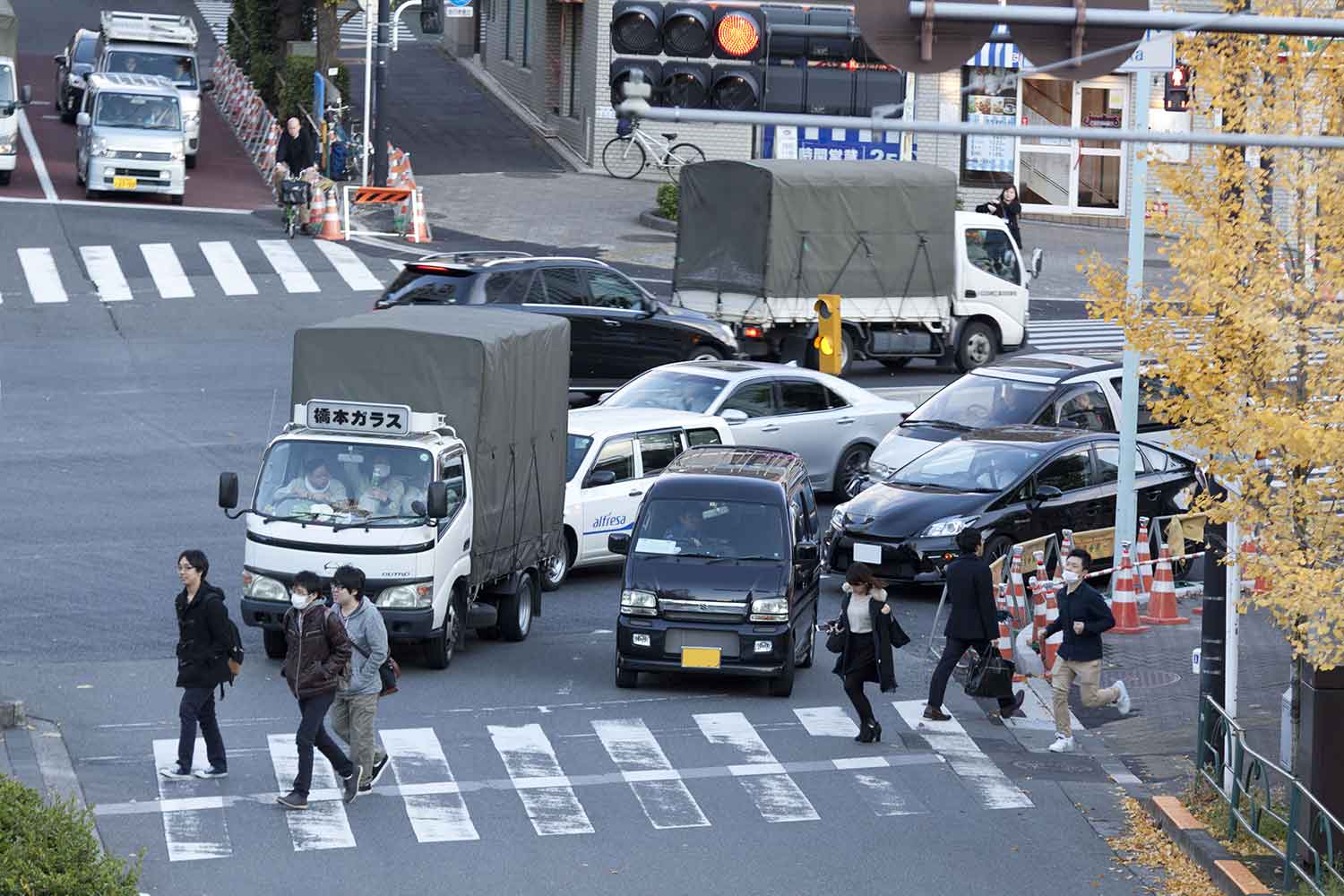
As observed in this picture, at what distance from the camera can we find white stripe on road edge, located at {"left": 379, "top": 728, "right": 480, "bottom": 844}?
43.1ft

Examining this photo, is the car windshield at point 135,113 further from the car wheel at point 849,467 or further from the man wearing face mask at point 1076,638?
the man wearing face mask at point 1076,638

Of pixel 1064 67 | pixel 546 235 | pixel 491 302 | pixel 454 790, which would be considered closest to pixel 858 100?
pixel 546 235

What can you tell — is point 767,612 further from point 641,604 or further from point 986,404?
point 986,404

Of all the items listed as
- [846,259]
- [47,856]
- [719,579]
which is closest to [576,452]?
[719,579]

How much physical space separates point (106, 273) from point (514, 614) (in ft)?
56.8

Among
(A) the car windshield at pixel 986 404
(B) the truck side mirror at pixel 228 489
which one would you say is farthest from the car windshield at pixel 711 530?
(A) the car windshield at pixel 986 404

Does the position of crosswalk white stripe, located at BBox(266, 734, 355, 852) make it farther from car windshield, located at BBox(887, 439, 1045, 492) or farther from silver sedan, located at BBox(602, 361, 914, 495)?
silver sedan, located at BBox(602, 361, 914, 495)

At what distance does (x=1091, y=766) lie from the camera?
1537cm

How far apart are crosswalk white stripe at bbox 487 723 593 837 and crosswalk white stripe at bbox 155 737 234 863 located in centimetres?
202

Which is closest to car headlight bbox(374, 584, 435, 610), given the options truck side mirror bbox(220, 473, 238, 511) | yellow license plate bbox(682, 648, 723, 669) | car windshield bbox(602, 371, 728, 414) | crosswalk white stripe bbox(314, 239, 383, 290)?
truck side mirror bbox(220, 473, 238, 511)

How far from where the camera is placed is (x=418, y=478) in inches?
662

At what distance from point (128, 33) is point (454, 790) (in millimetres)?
36864

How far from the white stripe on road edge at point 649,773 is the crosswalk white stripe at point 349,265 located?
60.3 feet

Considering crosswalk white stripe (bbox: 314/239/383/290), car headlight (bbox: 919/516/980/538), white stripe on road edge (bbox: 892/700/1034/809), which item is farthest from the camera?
crosswalk white stripe (bbox: 314/239/383/290)
